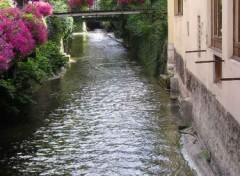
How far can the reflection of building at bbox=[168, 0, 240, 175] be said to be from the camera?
32.3 ft

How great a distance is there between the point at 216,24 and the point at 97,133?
6.08 metres

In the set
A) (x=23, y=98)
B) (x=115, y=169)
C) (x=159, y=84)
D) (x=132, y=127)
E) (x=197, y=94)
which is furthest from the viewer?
(x=159, y=84)

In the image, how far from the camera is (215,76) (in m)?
12.4

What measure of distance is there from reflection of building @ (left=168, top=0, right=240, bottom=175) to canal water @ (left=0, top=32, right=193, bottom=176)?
4.19ft

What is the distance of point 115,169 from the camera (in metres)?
13.2

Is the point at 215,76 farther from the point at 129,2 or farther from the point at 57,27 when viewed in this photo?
the point at 129,2

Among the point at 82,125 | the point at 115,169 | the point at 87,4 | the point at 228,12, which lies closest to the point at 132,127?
the point at 82,125

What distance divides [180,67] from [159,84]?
463cm

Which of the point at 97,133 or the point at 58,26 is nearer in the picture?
the point at 97,133

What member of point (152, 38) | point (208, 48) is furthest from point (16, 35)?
point (152, 38)

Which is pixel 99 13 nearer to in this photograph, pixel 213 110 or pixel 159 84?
pixel 159 84

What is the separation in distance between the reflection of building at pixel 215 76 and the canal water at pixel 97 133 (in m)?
1.28

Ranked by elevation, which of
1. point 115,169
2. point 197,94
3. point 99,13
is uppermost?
point 99,13

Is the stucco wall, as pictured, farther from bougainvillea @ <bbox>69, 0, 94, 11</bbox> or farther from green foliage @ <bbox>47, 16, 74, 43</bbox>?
bougainvillea @ <bbox>69, 0, 94, 11</bbox>
